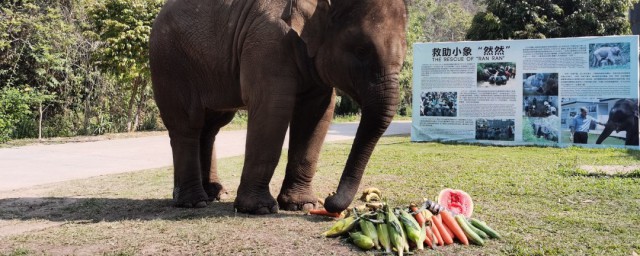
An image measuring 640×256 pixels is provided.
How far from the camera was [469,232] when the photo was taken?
5133 mm

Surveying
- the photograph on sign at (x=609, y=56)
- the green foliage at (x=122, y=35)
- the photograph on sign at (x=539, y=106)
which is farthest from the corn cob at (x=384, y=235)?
the green foliage at (x=122, y=35)

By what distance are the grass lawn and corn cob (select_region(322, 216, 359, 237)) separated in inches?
3.5

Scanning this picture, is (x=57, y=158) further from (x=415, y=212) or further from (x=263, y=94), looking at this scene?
(x=415, y=212)

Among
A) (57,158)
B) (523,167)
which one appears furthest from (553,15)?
(57,158)

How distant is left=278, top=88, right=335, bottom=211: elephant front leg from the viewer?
21.6ft

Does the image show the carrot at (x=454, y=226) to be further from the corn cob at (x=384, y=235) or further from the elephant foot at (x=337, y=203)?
the elephant foot at (x=337, y=203)

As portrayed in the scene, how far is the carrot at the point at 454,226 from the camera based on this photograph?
510 cm

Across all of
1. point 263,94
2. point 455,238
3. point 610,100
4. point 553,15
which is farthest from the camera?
point 553,15

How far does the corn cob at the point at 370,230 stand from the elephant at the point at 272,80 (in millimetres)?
553

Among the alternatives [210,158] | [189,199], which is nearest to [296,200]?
[189,199]

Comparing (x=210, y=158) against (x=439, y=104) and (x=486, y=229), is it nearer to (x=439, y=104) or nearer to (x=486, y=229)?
(x=486, y=229)

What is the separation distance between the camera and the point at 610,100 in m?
14.7

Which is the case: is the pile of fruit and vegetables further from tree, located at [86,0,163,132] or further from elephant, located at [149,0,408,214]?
tree, located at [86,0,163,132]

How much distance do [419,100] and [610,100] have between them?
498 centimetres
